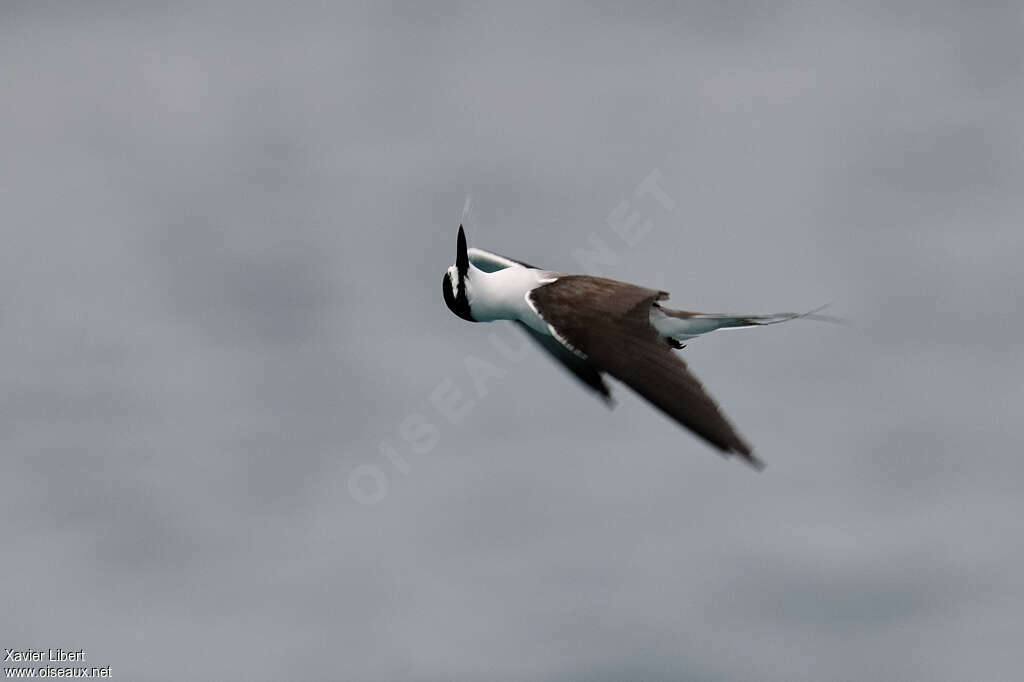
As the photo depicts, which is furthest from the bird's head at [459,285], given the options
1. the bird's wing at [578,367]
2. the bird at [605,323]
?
the bird's wing at [578,367]

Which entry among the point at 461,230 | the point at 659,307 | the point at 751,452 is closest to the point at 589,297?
the point at 659,307

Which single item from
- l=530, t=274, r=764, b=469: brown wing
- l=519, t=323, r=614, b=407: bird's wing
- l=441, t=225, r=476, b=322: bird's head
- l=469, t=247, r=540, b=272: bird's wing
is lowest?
l=530, t=274, r=764, b=469: brown wing

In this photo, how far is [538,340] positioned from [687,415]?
364 inches

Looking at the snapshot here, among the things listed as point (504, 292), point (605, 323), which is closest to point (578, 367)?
point (504, 292)

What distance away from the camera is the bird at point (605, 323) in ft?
69.3

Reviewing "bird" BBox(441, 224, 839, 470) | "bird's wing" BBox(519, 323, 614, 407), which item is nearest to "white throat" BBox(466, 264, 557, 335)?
"bird" BBox(441, 224, 839, 470)

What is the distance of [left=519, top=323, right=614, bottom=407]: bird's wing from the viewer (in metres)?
29.1

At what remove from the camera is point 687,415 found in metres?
20.7

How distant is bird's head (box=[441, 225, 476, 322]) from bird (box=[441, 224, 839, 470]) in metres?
0.02

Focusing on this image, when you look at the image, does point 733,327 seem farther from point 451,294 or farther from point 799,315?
point 451,294

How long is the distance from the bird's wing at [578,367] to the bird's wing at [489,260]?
5.47 ft

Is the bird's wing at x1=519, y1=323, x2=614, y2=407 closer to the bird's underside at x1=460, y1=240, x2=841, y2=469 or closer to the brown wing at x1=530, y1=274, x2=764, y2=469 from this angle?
the bird's underside at x1=460, y1=240, x2=841, y2=469

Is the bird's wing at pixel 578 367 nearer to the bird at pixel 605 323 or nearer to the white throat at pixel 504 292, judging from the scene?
the bird at pixel 605 323

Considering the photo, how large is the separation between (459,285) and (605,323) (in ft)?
16.7
